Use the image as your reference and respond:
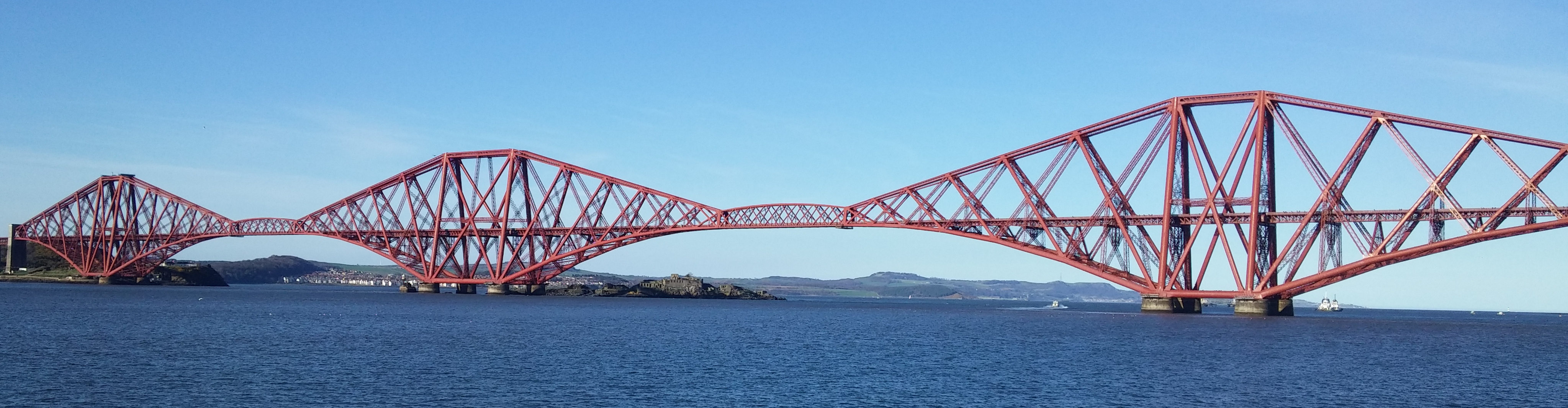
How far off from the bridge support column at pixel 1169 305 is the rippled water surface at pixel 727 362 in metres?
4.90

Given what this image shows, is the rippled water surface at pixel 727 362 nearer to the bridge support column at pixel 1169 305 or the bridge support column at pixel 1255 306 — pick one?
the bridge support column at pixel 1255 306

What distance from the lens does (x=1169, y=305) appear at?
261 ft

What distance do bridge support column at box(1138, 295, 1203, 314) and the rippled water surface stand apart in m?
4.90

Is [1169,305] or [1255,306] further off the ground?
[1255,306]

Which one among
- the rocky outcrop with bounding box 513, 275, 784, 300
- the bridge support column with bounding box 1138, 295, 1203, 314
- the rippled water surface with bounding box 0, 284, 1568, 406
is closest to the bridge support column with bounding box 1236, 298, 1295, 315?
the rippled water surface with bounding box 0, 284, 1568, 406

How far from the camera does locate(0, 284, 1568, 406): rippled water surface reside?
31.7 metres

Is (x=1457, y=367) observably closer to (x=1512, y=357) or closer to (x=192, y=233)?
(x=1512, y=357)

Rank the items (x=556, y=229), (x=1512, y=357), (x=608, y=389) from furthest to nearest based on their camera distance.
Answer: (x=556, y=229)
(x=1512, y=357)
(x=608, y=389)

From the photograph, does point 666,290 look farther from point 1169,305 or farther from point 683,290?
point 1169,305

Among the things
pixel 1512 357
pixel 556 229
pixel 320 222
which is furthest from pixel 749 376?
pixel 320 222

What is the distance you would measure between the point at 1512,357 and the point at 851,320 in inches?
1480

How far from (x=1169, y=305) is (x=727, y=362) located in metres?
45.5

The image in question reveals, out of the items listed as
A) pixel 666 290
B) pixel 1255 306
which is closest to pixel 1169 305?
pixel 1255 306

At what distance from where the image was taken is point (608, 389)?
32.8 m
